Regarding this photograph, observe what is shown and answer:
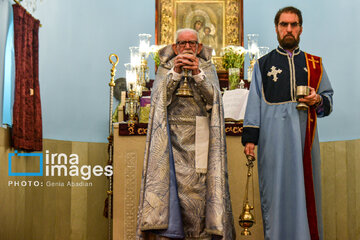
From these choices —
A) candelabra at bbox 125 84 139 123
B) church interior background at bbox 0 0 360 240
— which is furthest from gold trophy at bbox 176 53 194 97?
candelabra at bbox 125 84 139 123

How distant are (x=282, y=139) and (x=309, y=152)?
0.20 meters

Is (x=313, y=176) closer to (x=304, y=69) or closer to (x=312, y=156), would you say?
(x=312, y=156)

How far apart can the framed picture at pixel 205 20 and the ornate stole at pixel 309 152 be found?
496 centimetres

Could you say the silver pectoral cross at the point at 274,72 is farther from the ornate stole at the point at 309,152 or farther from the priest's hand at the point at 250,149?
the priest's hand at the point at 250,149

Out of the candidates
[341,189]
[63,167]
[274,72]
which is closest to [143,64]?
[63,167]

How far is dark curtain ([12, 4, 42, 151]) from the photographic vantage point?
239 inches

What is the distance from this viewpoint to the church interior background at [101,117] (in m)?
5.83

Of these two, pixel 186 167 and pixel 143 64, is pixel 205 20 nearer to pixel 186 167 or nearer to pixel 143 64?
pixel 143 64

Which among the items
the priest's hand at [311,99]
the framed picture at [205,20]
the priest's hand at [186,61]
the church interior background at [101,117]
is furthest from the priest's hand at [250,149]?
the framed picture at [205,20]

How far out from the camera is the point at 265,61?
3.66m

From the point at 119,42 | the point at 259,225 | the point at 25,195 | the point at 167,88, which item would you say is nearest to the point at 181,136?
the point at 167,88

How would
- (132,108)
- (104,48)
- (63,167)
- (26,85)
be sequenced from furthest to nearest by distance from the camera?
(104,48), (63,167), (26,85), (132,108)

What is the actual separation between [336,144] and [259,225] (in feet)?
7.57

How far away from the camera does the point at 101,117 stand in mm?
8102
